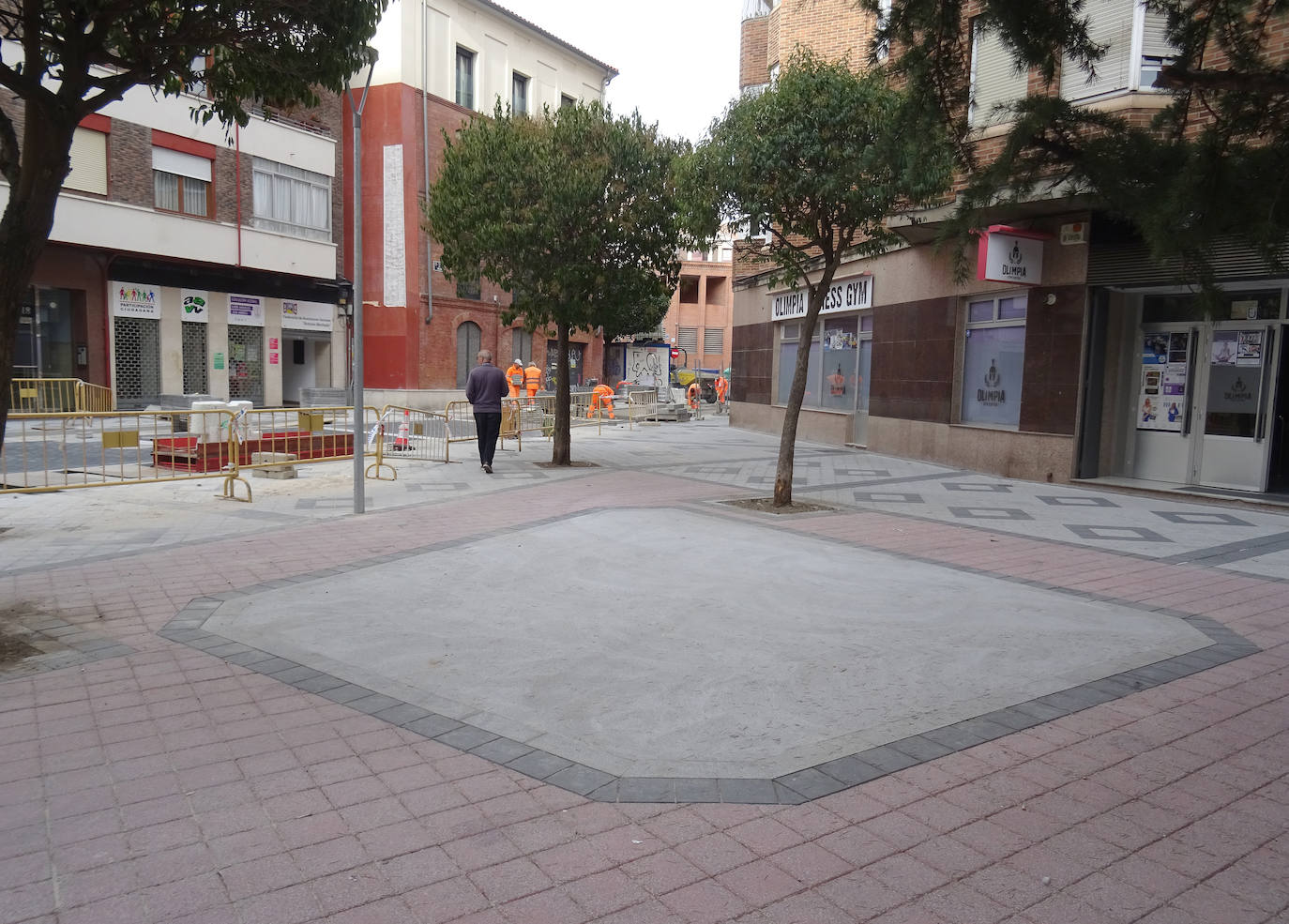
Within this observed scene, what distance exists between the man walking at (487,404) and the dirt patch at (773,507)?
442cm

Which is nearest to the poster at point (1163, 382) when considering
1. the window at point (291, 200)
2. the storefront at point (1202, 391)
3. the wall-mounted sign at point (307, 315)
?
the storefront at point (1202, 391)

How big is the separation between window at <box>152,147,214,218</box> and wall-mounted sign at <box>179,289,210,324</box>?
218 centimetres

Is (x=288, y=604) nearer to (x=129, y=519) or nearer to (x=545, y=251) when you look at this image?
(x=129, y=519)

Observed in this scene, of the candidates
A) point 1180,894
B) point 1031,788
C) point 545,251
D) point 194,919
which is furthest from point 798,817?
point 545,251

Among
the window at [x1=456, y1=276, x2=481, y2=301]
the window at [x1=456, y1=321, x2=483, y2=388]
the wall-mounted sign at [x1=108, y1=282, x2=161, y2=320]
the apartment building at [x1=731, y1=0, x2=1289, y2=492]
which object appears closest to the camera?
the apartment building at [x1=731, y1=0, x2=1289, y2=492]

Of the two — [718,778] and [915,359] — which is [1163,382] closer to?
[915,359]

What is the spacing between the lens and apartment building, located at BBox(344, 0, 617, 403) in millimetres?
30703

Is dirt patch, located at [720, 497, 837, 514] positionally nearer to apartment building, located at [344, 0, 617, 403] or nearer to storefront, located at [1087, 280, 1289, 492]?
storefront, located at [1087, 280, 1289, 492]

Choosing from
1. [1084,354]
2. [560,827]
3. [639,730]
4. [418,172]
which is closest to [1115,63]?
[1084,354]

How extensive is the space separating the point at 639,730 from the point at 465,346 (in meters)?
32.0

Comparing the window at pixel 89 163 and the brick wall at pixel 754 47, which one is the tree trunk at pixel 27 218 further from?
the brick wall at pixel 754 47

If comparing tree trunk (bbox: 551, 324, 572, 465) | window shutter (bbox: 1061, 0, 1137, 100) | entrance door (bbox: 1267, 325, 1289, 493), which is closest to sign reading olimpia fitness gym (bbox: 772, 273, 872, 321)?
tree trunk (bbox: 551, 324, 572, 465)

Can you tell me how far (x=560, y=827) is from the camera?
326 centimetres

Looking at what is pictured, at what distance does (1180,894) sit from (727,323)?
199 ft
